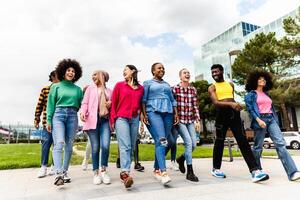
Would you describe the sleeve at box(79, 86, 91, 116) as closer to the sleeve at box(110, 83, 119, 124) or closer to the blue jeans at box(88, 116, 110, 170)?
the blue jeans at box(88, 116, 110, 170)

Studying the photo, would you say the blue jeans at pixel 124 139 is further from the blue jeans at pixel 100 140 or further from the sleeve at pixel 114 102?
the blue jeans at pixel 100 140

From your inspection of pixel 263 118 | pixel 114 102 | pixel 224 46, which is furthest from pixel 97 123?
pixel 224 46

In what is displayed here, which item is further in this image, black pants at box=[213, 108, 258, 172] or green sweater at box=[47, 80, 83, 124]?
black pants at box=[213, 108, 258, 172]

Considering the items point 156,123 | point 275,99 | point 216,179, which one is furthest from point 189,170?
point 275,99

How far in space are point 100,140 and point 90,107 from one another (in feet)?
1.81

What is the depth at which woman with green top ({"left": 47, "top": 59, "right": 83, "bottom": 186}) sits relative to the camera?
4.49m

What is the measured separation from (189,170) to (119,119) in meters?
1.42

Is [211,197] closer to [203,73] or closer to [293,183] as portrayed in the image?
[293,183]

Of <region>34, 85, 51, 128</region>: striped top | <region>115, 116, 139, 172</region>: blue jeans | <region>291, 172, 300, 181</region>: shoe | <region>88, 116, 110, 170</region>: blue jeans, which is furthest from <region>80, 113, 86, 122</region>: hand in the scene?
<region>291, 172, 300, 181</region>: shoe

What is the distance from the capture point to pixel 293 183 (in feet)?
14.8

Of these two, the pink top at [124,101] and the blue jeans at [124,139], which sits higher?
the pink top at [124,101]

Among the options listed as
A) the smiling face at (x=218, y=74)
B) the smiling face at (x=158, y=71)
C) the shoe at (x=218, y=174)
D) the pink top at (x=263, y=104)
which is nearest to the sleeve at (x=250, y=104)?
the pink top at (x=263, y=104)

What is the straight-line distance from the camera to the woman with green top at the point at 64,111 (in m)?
4.49

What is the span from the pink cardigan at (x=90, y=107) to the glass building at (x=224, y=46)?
→ 144 ft
